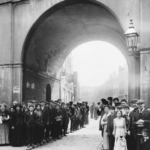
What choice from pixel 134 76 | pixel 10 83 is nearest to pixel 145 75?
pixel 134 76

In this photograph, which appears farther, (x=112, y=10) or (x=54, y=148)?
(x=112, y=10)

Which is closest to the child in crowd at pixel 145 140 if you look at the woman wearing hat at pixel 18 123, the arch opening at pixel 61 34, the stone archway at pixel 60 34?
the woman wearing hat at pixel 18 123

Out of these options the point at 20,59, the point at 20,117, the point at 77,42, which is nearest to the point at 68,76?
the point at 77,42

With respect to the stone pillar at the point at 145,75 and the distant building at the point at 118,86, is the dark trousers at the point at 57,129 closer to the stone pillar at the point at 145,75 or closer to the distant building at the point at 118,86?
the stone pillar at the point at 145,75

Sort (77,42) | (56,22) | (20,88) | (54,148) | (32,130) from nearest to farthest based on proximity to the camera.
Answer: (54,148) → (32,130) → (20,88) → (56,22) → (77,42)

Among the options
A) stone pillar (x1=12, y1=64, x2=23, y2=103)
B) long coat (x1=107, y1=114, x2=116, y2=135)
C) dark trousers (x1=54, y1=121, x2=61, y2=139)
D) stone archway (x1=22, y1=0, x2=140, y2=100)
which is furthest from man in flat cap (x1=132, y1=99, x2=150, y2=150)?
stone pillar (x1=12, y1=64, x2=23, y2=103)

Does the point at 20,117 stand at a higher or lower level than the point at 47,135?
higher

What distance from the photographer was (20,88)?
14898mm

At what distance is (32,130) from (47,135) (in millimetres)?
2005

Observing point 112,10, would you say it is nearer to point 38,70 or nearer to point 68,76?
point 38,70

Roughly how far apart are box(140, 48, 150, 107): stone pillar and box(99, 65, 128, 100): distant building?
41.3m

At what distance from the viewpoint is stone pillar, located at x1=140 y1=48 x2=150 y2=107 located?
1098 cm

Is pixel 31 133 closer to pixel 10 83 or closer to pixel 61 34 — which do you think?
pixel 10 83

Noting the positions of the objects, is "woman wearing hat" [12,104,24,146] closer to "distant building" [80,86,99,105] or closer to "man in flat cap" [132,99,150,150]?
"man in flat cap" [132,99,150,150]
